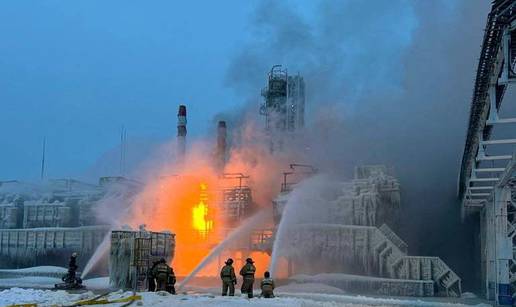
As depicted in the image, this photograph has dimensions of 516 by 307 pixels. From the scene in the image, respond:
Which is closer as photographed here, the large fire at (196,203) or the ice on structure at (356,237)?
the ice on structure at (356,237)

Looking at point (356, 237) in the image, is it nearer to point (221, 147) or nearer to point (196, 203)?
point (196, 203)

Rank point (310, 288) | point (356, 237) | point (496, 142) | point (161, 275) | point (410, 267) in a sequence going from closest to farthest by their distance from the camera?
point (161, 275) < point (496, 142) < point (310, 288) < point (410, 267) < point (356, 237)

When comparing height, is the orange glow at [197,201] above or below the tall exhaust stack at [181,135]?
below

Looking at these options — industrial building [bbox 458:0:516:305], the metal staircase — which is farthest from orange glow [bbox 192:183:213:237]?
industrial building [bbox 458:0:516:305]

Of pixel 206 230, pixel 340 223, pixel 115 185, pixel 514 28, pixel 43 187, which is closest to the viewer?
pixel 514 28

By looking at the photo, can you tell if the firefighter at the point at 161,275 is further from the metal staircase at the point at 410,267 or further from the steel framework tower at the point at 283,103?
the steel framework tower at the point at 283,103

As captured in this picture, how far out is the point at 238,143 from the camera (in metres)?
74.4

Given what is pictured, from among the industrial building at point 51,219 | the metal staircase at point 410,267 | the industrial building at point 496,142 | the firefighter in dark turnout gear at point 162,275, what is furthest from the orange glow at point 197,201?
the firefighter in dark turnout gear at point 162,275

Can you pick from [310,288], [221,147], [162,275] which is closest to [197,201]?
[221,147]

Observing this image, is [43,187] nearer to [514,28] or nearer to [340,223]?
[340,223]

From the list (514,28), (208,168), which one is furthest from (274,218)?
(514,28)

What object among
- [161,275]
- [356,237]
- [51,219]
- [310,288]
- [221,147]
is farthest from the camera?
[221,147]

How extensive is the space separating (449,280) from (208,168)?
34.9m

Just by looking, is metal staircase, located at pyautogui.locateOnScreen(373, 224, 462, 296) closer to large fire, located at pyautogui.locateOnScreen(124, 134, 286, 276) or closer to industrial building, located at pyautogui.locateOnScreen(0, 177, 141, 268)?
large fire, located at pyautogui.locateOnScreen(124, 134, 286, 276)
